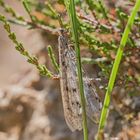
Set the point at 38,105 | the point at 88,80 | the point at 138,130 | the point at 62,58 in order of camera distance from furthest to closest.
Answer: the point at 38,105 → the point at 138,130 → the point at 88,80 → the point at 62,58

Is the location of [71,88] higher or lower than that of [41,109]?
higher

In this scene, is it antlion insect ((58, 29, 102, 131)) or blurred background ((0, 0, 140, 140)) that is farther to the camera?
blurred background ((0, 0, 140, 140))

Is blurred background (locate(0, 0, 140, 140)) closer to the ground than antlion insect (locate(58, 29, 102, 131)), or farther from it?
closer to the ground

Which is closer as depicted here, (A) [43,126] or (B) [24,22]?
(B) [24,22]

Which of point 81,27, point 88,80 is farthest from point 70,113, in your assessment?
point 81,27

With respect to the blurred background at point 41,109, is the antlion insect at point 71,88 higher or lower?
higher

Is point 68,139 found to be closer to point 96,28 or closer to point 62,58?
point 96,28

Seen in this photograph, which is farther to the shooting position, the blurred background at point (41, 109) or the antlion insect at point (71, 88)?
the blurred background at point (41, 109)

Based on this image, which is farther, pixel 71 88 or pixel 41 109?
pixel 41 109
